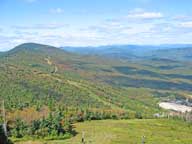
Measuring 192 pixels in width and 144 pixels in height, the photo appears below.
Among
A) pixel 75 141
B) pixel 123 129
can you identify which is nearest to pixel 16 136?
pixel 75 141

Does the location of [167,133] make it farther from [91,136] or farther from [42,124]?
[42,124]

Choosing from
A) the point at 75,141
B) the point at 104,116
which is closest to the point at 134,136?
the point at 75,141

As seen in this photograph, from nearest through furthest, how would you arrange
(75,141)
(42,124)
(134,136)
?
(75,141) → (42,124) → (134,136)

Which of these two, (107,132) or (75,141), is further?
(107,132)

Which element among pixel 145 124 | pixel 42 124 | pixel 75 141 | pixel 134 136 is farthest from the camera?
pixel 145 124

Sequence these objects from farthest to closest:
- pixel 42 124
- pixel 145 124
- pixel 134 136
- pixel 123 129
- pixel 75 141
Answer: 1. pixel 145 124
2. pixel 123 129
3. pixel 134 136
4. pixel 42 124
5. pixel 75 141

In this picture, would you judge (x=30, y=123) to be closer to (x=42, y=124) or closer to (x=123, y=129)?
(x=42, y=124)
